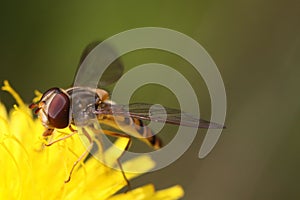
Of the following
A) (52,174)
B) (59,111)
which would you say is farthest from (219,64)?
(59,111)

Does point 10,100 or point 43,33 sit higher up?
point 43,33

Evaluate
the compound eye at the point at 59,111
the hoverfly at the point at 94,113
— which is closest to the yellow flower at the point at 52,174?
the hoverfly at the point at 94,113

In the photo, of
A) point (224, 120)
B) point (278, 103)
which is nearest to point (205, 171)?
point (224, 120)

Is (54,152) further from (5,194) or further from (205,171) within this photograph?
(205,171)

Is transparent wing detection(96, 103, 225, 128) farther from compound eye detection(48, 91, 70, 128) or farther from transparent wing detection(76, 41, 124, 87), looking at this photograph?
transparent wing detection(76, 41, 124, 87)

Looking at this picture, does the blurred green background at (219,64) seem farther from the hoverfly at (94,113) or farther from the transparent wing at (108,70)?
the hoverfly at (94,113)

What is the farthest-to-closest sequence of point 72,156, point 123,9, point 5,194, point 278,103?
point 123,9 → point 278,103 → point 72,156 → point 5,194
